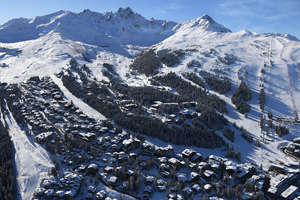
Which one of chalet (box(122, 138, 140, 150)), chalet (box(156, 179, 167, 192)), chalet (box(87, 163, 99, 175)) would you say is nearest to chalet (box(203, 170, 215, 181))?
chalet (box(156, 179, 167, 192))

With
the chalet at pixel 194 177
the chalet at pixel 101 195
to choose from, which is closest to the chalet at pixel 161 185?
the chalet at pixel 194 177

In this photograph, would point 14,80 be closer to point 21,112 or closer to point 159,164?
point 21,112

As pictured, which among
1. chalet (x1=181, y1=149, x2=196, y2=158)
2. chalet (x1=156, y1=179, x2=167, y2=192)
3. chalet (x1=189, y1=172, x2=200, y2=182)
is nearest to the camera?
chalet (x1=156, y1=179, x2=167, y2=192)

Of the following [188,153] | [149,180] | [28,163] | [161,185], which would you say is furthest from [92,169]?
[188,153]

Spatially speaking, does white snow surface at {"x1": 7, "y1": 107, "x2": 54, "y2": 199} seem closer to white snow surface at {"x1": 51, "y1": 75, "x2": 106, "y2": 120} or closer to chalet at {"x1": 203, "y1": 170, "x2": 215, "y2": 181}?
white snow surface at {"x1": 51, "y1": 75, "x2": 106, "y2": 120}

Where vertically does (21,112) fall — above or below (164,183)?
above

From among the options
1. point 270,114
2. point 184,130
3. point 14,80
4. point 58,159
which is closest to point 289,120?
point 270,114

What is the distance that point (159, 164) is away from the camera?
58719 mm

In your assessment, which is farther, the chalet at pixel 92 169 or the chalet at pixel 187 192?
the chalet at pixel 92 169

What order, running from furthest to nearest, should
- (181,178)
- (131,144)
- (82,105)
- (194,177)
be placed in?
(82,105)
(131,144)
(194,177)
(181,178)

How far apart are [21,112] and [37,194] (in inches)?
1865

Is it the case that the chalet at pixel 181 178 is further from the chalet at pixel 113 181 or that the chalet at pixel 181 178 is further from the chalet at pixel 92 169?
the chalet at pixel 92 169

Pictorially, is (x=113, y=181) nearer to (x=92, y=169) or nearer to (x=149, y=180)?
(x=92, y=169)

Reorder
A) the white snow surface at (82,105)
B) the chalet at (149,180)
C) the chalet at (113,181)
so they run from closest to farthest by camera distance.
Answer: the chalet at (113,181), the chalet at (149,180), the white snow surface at (82,105)
